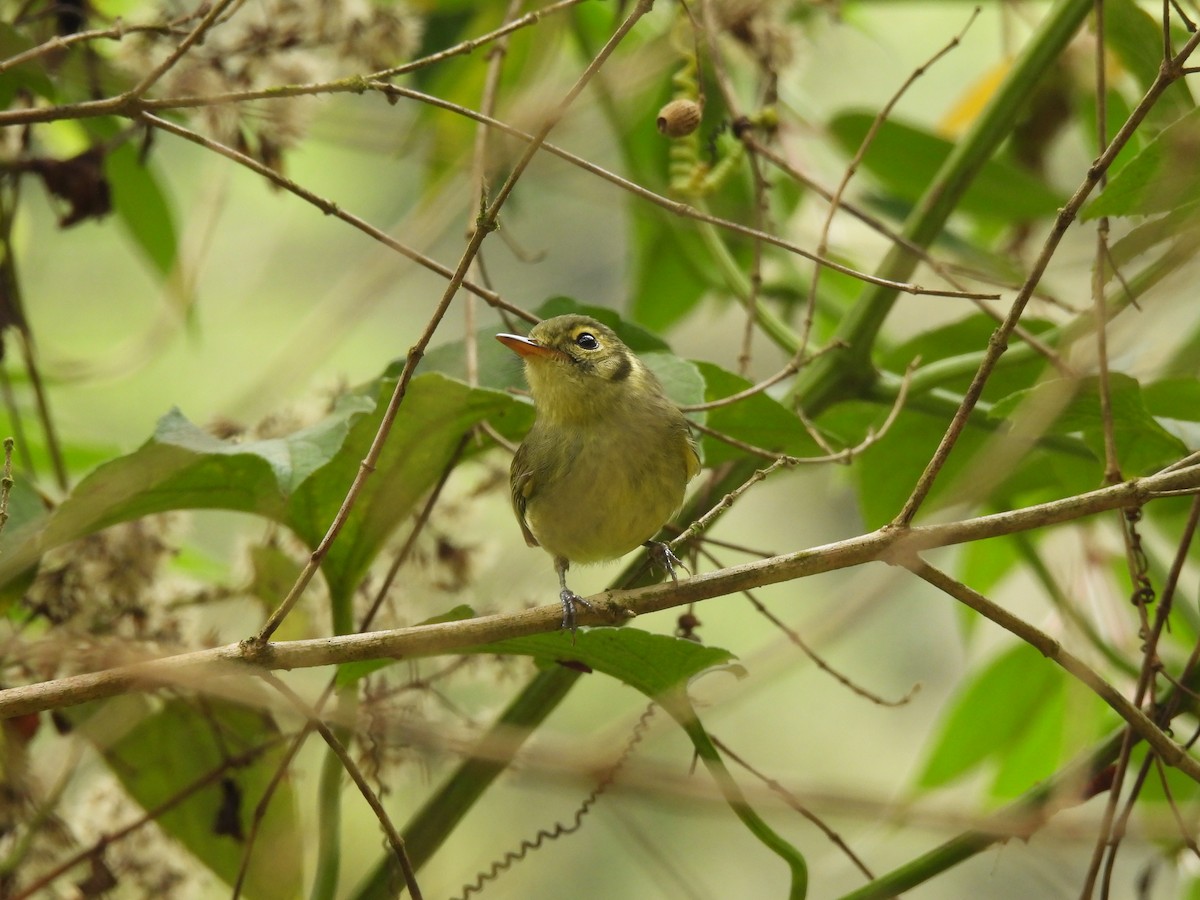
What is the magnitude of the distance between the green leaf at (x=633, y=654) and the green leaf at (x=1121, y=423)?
52 centimetres

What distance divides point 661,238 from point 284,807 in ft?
5.20

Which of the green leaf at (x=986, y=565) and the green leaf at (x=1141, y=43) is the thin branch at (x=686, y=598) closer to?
the green leaf at (x=1141, y=43)

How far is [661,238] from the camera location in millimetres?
3072

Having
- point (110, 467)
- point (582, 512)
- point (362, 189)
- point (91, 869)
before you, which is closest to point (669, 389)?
point (582, 512)

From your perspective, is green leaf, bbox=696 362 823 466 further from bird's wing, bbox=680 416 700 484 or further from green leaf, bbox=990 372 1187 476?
green leaf, bbox=990 372 1187 476

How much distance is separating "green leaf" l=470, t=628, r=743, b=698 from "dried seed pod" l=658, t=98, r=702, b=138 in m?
0.64

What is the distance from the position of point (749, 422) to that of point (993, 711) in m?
1.16

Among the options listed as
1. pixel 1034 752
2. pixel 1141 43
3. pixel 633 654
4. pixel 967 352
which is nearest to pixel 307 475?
pixel 633 654

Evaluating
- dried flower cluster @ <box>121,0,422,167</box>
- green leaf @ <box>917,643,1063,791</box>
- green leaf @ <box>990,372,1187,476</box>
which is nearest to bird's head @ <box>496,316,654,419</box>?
dried flower cluster @ <box>121,0,422,167</box>

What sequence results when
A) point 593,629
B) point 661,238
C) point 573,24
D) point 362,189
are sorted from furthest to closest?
1. point 362,189
2. point 661,238
3. point 573,24
4. point 593,629

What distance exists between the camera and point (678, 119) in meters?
1.68

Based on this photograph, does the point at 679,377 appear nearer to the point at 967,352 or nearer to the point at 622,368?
the point at 622,368

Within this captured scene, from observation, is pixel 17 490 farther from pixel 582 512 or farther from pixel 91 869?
pixel 582 512

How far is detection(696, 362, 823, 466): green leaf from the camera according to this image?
1944 millimetres
